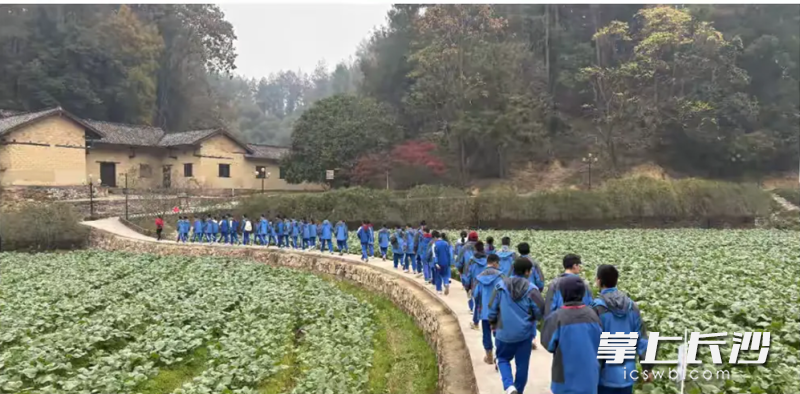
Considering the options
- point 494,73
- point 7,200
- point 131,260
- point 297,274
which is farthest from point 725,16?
point 7,200

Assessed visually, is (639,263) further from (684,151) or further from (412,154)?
(684,151)

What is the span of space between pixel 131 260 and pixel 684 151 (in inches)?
1690

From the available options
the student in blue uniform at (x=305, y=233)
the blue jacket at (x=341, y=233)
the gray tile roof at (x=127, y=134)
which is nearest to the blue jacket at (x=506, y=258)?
the blue jacket at (x=341, y=233)

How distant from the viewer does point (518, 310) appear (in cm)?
612

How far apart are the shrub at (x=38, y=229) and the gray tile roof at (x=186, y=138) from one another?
15448 millimetres

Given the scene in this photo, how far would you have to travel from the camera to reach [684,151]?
151ft

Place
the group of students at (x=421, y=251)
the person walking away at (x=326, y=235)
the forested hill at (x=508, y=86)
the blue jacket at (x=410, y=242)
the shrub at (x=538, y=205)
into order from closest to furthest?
the group of students at (x=421, y=251) < the blue jacket at (x=410, y=242) < the person walking away at (x=326, y=235) < the shrub at (x=538, y=205) < the forested hill at (x=508, y=86)

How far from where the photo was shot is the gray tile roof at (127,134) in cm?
4304

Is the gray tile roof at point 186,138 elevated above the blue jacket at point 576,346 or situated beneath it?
elevated above

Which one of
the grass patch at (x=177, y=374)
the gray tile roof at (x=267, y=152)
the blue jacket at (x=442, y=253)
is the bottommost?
the grass patch at (x=177, y=374)

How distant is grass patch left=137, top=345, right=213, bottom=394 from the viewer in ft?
26.0

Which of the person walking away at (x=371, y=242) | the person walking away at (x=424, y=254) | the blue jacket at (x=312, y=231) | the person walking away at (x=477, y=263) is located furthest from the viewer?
the blue jacket at (x=312, y=231)

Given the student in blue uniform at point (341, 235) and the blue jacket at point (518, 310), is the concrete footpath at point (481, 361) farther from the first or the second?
the student in blue uniform at point (341, 235)

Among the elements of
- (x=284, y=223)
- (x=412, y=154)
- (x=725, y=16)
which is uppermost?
(x=725, y=16)
